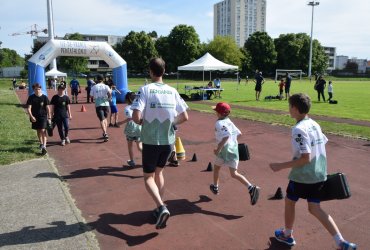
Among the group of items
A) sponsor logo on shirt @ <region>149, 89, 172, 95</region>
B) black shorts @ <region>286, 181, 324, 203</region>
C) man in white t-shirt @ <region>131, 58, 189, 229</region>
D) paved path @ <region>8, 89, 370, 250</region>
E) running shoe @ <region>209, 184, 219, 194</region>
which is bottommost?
paved path @ <region>8, 89, 370, 250</region>

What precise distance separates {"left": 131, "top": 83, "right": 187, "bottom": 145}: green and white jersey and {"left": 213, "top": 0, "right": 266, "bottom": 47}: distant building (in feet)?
525

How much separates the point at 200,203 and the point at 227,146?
3.40 feet

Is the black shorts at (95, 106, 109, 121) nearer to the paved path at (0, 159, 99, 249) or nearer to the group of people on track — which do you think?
the paved path at (0, 159, 99, 249)

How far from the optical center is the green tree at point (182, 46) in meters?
81.1

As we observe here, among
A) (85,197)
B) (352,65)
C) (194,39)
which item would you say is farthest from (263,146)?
(352,65)

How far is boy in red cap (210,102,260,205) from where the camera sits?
5277 mm

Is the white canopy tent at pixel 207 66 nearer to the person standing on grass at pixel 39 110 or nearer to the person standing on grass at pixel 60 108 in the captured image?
the person standing on grass at pixel 60 108

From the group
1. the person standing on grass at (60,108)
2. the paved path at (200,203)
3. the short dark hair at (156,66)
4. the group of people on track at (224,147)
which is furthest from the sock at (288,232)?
the person standing on grass at (60,108)

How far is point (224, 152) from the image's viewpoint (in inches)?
216

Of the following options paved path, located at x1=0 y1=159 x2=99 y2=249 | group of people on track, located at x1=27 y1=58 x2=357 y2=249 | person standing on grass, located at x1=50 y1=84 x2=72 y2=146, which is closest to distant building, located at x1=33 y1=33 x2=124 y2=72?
person standing on grass, located at x1=50 y1=84 x2=72 y2=146

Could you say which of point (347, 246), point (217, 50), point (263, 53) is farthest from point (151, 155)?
point (263, 53)

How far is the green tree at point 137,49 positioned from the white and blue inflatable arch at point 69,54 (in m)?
60.5

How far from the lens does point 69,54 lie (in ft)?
72.9

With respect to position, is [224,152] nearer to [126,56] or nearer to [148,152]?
[148,152]
